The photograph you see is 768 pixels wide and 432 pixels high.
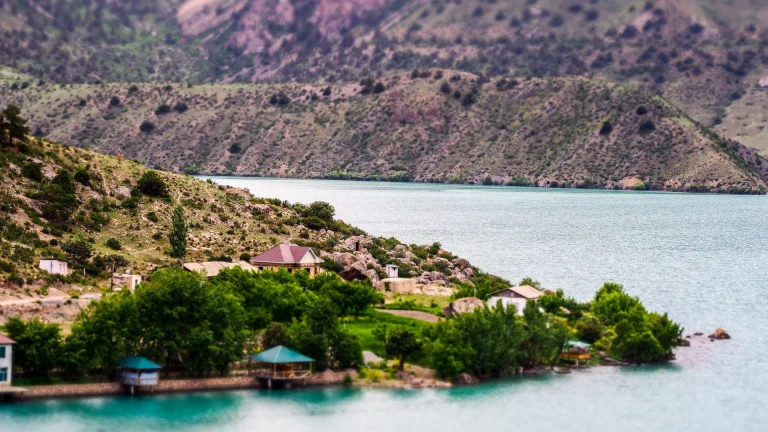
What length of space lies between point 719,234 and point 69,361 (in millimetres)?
110212

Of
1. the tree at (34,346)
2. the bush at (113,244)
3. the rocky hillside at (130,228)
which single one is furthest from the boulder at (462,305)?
the tree at (34,346)

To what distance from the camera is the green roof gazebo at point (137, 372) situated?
5888cm

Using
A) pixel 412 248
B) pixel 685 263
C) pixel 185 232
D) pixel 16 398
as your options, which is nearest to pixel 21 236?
pixel 185 232

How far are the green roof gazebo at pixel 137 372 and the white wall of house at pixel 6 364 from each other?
4945 mm

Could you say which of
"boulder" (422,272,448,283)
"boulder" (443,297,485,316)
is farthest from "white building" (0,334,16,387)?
"boulder" (422,272,448,283)

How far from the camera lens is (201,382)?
59875 mm

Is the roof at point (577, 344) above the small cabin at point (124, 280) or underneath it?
underneath

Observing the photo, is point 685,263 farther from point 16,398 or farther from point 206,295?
point 16,398

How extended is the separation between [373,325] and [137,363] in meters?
16.0

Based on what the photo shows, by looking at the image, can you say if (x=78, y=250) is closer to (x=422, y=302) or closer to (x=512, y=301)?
(x=422, y=302)

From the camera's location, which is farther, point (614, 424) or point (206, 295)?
point (206, 295)

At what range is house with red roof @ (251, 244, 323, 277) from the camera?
8619 centimetres

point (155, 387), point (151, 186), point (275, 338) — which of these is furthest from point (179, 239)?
point (155, 387)

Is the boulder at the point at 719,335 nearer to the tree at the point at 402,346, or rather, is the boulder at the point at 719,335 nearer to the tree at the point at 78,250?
the tree at the point at 402,346
